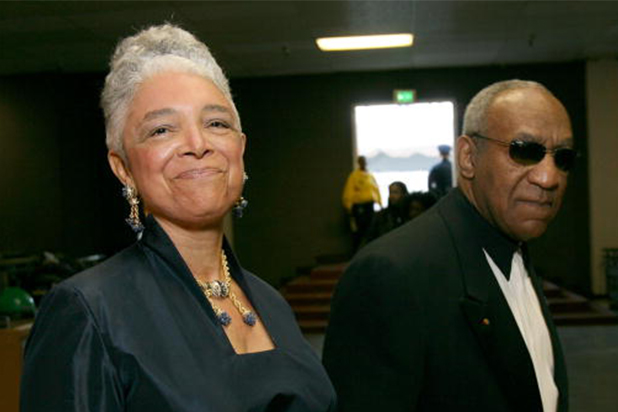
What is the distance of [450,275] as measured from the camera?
1680mm

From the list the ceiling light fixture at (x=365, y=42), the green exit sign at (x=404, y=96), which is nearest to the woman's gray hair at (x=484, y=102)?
the ceiling light fixture at (x=365, y=42)

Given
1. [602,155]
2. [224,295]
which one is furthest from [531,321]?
[602,155]

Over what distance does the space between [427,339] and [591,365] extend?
5.13 m

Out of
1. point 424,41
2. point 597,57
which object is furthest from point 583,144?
point 424,41

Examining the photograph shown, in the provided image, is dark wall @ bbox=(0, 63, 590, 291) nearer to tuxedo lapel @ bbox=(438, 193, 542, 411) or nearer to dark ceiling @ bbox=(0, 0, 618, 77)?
dark ceiling @ bbox=(0, 0, 618, 77)

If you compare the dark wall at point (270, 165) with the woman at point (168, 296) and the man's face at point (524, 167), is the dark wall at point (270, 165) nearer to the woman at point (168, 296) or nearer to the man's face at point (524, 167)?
the man's face at point (524, 167)

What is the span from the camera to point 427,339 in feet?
5.30

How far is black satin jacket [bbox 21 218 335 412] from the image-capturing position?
1015mm

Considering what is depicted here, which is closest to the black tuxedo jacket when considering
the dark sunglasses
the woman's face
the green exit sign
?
the dark sunglasses

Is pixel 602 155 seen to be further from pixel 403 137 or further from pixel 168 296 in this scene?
pixel 168 296

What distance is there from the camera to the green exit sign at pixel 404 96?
36.8 feet

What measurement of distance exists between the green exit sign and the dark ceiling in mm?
432

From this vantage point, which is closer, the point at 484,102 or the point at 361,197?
the point at 484,102

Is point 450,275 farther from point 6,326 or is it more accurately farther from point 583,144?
point 583,144
